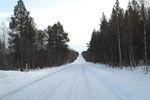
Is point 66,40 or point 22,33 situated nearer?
point 22,33

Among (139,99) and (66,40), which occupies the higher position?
(66,40)

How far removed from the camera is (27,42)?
28.0 metres

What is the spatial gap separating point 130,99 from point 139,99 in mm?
363

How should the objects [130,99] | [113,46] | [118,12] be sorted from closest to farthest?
[130,99] → [118,12] → [113,46]

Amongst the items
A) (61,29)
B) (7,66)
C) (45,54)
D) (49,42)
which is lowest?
(7,66)

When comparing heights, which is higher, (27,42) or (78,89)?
(27,42)

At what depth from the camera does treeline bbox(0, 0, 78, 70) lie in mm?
26016

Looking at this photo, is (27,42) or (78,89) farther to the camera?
(27,42)

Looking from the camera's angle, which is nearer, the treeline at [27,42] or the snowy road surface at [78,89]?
the snowy road surface at [78,89]

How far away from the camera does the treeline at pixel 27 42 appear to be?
26016mm

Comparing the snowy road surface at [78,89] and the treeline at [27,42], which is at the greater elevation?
the treeline at [27,42]

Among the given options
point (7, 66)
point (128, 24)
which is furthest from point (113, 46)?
point (7, 66)

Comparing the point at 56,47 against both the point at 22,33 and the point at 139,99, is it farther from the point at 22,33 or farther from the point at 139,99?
the point at 139,99

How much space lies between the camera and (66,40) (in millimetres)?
51000
